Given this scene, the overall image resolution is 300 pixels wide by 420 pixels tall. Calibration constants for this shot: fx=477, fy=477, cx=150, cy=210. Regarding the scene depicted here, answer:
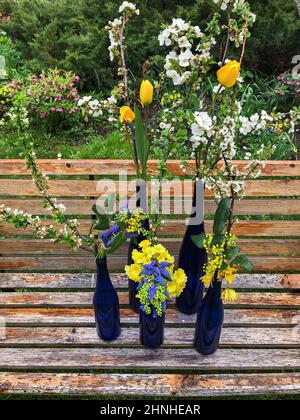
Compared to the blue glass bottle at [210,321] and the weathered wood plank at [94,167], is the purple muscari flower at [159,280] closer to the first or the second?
the blue glass bottle at [210,321]

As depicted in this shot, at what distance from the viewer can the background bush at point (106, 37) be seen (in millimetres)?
3955

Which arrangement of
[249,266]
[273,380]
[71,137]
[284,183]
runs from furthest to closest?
[71,137] < [284,183] < [273,380] < [249,266]

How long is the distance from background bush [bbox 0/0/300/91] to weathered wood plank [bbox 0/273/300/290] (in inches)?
97.2

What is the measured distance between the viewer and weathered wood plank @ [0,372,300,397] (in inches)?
58.0

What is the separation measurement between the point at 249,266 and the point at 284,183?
0.82 metres

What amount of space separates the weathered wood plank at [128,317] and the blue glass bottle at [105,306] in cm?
11

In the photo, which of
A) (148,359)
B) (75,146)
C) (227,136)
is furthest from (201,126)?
(75,146)

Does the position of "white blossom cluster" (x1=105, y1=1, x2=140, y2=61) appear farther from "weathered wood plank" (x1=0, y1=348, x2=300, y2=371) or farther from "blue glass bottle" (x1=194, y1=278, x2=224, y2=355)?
"weathered wood plank" (x1=0, y1=348, x2=300, y2=371)

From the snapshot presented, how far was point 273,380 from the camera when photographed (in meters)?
1.52

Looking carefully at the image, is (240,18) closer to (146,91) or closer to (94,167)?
(146,91)

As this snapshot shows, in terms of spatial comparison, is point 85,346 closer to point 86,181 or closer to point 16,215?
point 16,215

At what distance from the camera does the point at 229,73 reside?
1.13m
